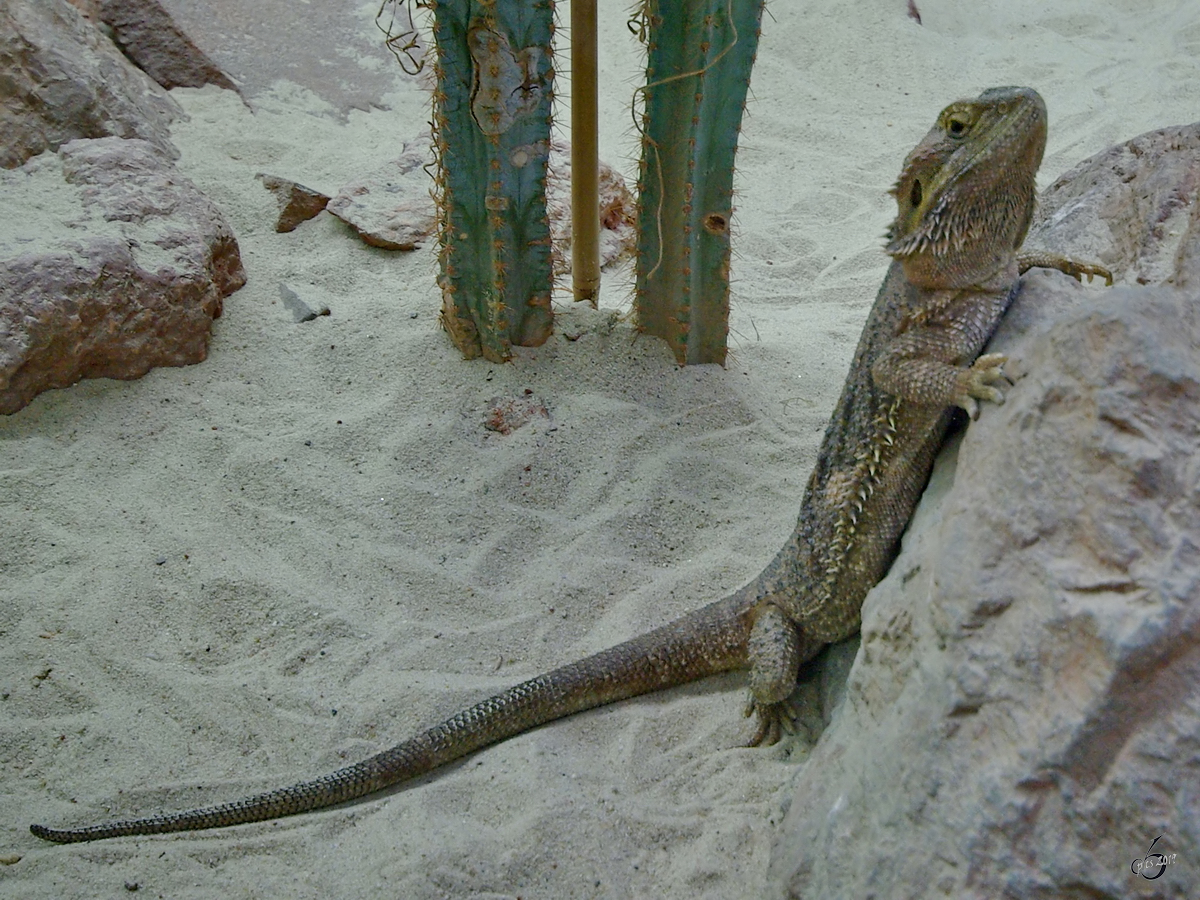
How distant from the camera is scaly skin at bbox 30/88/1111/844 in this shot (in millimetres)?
2434

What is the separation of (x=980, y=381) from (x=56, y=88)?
471 cm

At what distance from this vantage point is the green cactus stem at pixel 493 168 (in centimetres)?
358

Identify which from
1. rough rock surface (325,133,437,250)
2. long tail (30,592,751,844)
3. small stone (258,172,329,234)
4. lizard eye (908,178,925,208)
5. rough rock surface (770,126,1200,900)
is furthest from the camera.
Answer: small stone (258,172,329,234)

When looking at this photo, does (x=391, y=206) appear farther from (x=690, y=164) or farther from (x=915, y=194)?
(x=915, y=194)

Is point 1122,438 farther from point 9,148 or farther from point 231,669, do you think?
point 9,148

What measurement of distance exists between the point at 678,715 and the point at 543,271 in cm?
201

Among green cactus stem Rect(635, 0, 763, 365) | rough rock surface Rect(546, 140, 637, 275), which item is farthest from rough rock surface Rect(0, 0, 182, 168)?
green cactus stem Rect(635, 0, 763, 365)

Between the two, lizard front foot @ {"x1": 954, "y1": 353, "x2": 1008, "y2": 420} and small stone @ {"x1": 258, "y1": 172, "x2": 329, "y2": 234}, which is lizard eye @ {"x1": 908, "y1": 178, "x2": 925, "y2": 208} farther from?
small stone @ {"x1": 258, "y1": 172, "x2": 329, "y2": 234}

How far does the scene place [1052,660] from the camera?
1663mm

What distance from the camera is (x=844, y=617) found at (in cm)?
284

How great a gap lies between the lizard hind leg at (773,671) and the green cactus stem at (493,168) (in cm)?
188

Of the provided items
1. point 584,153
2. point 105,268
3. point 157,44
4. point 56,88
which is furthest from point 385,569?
point 157,44

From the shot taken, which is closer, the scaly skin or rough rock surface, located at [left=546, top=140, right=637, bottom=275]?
the scaly skin

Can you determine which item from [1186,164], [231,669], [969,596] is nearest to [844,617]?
[969,596]
